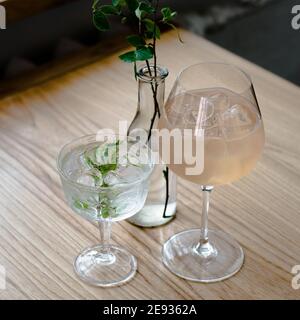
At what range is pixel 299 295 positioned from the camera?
3.26 ft

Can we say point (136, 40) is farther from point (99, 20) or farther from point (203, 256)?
point (203, 256)

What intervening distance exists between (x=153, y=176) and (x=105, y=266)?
145mm

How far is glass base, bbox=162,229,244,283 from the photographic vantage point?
1037 millimetres

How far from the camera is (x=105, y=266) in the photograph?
3.46 ft

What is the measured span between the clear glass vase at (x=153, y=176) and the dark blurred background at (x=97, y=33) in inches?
16.6

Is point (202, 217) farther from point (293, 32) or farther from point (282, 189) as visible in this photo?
point (293, 32)

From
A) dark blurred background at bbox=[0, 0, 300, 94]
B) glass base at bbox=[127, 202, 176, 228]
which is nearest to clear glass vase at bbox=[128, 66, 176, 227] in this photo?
glass base at bbox=[127, 202, 176, 228]

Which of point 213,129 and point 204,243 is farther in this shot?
point 204,243

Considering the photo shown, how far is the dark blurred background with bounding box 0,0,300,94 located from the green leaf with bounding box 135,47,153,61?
506mm

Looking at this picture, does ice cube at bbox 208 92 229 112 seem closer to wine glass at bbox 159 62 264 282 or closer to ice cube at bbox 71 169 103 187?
wine glass at bbox 159 62 264 282

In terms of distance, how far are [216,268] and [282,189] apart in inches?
7.4

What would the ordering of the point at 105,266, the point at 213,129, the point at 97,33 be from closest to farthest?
the point at 213,129, the point at 105,266, the point at 97,33

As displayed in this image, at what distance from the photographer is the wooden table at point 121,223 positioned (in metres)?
1.01

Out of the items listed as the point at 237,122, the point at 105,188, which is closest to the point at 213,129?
the point at 237,122
